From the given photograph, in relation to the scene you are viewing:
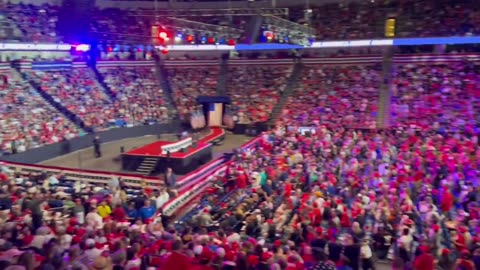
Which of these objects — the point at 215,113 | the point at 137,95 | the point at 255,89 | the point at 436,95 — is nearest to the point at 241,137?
the point at 215,113

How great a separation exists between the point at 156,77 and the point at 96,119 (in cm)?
770

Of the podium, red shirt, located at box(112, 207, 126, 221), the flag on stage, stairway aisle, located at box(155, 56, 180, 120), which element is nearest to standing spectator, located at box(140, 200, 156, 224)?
red shirt, located at box(112, 207, 126, 221)

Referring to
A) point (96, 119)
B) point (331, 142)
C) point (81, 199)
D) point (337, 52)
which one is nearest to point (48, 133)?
point (96, 119)

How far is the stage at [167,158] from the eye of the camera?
18.3 meters

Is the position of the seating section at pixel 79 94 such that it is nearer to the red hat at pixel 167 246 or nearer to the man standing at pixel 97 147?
the man standing at pixel 97 147

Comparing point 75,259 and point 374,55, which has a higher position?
point 374,55

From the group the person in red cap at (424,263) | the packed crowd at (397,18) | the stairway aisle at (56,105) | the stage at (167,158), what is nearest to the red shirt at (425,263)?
the person in red cap at (424,263)

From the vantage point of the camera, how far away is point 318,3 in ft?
113

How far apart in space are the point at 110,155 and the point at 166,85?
35.0ft

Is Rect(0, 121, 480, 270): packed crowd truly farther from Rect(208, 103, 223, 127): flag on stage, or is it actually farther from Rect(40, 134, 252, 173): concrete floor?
Rect(208, 103, 223, 127): flag on stage

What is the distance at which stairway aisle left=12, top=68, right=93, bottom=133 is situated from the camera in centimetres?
2480

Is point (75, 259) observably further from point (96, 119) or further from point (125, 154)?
point (96, 119)

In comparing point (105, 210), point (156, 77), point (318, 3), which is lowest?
point (105, 210)

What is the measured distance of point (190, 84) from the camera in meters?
32.4
